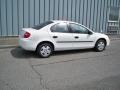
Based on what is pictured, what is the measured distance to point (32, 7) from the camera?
29.9 feet

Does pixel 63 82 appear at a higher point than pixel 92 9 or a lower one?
lower

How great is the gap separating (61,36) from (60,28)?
14.9 inches

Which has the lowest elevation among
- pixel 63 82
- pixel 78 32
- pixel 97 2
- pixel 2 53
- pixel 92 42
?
pixel 63 82

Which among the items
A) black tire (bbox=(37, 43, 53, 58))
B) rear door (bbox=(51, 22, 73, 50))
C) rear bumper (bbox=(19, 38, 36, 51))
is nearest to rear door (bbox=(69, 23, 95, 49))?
rear door (bbox=(51, 22, 73, 50))

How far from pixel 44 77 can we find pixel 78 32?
10.8ft

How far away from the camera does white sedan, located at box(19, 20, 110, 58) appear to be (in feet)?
20.7

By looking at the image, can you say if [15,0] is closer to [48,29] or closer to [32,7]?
[32,7]

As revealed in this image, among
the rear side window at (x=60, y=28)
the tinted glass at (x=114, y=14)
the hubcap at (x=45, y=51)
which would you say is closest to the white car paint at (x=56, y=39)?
the rear side window at (x=60, y=28)

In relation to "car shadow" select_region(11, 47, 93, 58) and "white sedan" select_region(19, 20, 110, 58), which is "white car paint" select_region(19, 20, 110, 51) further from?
"car shadow" select_region(11, 47, 93, 58)

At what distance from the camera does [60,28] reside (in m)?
6.82

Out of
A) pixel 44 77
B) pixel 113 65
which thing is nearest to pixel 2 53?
pixel 44 77

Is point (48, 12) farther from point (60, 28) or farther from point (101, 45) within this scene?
point (101, 45)

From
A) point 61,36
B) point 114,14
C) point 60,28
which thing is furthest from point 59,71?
point 114,14

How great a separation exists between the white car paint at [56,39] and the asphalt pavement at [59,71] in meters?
0.44
